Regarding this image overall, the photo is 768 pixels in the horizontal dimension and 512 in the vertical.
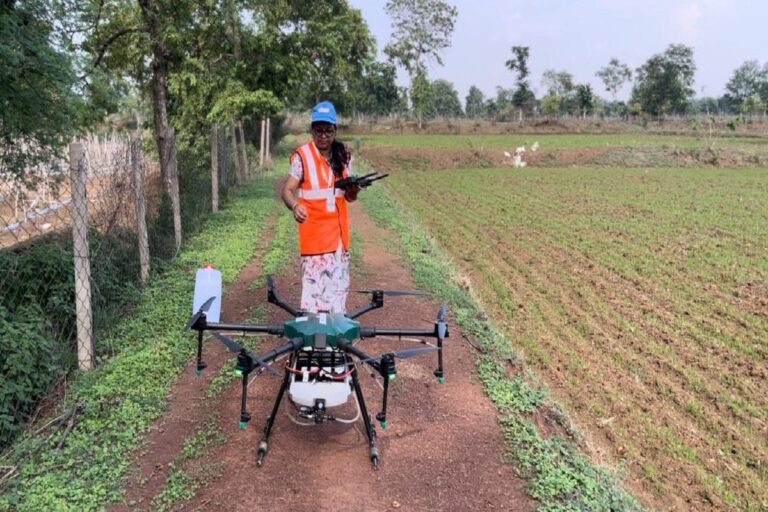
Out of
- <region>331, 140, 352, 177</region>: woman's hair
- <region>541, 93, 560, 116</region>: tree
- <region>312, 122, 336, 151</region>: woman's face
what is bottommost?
<region>331, 140, 352, 177</region>: woman's hair

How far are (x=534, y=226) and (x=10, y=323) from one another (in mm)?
12008

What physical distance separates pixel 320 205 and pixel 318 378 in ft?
4.25

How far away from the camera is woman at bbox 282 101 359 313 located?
12.9 feet

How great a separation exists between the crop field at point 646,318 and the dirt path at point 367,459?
1.50m

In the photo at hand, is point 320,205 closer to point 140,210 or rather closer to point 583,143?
point 140,210

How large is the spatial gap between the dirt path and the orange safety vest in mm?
1126

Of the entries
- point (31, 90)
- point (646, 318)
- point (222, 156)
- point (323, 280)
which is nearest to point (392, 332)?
point (323, 280)

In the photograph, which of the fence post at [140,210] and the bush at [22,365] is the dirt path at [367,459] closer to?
the bush at [22,365]

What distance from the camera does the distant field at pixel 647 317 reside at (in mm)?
5062

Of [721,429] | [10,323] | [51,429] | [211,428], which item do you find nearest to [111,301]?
[10,323]

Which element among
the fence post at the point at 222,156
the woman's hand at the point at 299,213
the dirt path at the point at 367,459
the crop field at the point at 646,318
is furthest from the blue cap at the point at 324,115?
the fence post at the point at 222,156

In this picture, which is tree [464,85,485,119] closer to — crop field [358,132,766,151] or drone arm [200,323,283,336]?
crop field [358,132,766,151]

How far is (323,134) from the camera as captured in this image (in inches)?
153

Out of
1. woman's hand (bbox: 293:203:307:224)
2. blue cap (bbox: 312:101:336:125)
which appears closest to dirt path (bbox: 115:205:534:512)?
woman's hand (bbox: 293:203:307:224)
